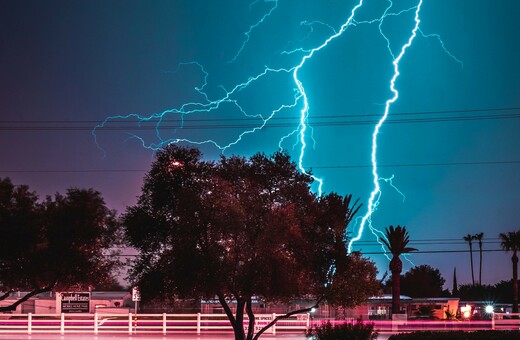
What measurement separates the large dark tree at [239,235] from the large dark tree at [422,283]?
3452 inches

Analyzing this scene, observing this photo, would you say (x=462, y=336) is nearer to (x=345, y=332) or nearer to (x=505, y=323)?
(x=345, y=332)

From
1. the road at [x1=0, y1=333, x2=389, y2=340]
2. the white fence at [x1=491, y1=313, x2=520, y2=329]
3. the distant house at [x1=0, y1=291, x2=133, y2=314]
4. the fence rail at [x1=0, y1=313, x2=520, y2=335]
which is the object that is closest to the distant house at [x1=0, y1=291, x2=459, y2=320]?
the distant house at [x1=0, y1=291, x2=133, y2=314]

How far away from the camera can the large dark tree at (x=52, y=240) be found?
22.7 metres

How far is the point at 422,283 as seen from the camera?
111 meters

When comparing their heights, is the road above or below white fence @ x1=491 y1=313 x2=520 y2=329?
below

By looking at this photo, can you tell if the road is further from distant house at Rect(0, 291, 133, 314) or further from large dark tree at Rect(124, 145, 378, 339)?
distant house at Rect(0, 291, 133, 314)

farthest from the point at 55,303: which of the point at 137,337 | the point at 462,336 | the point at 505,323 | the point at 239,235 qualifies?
the point at 462,336

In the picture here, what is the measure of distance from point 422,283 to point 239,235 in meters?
94.5

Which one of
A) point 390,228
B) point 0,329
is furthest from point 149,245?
point 390,228

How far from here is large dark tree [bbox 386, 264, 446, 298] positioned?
110 m

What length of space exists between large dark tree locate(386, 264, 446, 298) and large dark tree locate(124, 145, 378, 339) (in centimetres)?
8769

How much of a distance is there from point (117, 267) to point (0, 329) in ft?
60.7

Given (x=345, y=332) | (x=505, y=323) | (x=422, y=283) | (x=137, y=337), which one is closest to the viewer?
(x=345, y=332)

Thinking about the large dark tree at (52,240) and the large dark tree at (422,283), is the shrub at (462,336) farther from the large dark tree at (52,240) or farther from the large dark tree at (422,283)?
the large dark tree at (422,283)
